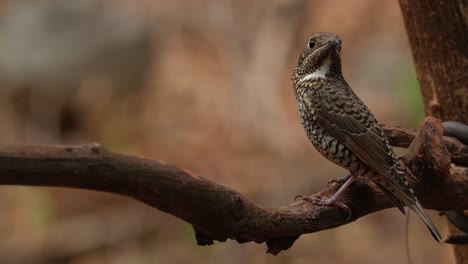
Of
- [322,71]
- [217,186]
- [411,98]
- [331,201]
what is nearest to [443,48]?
[322,71]

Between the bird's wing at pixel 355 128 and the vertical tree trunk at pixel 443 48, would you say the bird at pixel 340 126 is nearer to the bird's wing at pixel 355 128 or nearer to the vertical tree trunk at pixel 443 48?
the bird's wing at pixel 355 128

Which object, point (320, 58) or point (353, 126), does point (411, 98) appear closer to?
point (320, 58)

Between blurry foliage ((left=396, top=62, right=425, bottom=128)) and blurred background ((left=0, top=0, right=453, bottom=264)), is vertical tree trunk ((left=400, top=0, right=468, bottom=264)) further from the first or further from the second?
blurred background ((left=0, top=0, right=453, bottom=264))

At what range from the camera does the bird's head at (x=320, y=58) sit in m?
3.55

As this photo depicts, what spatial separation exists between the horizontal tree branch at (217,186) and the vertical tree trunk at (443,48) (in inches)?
14.0

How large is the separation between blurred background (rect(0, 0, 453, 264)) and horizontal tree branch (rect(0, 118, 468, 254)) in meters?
3.88

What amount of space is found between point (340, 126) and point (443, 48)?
1.99 feet

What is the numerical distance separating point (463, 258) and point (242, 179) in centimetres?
480

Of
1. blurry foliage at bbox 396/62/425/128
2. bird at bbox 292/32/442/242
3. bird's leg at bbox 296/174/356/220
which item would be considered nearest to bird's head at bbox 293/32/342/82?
bird at bbox 292/32/442/242

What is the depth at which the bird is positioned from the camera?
10.3 feet

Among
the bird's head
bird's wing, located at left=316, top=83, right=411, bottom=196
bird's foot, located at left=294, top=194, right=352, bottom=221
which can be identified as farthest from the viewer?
the bird's head

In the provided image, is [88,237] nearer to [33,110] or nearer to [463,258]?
[33,110]

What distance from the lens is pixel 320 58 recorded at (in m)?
3.63

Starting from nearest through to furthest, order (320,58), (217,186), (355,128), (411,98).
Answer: (217,186), (355,128), (320,58), (411,98)
